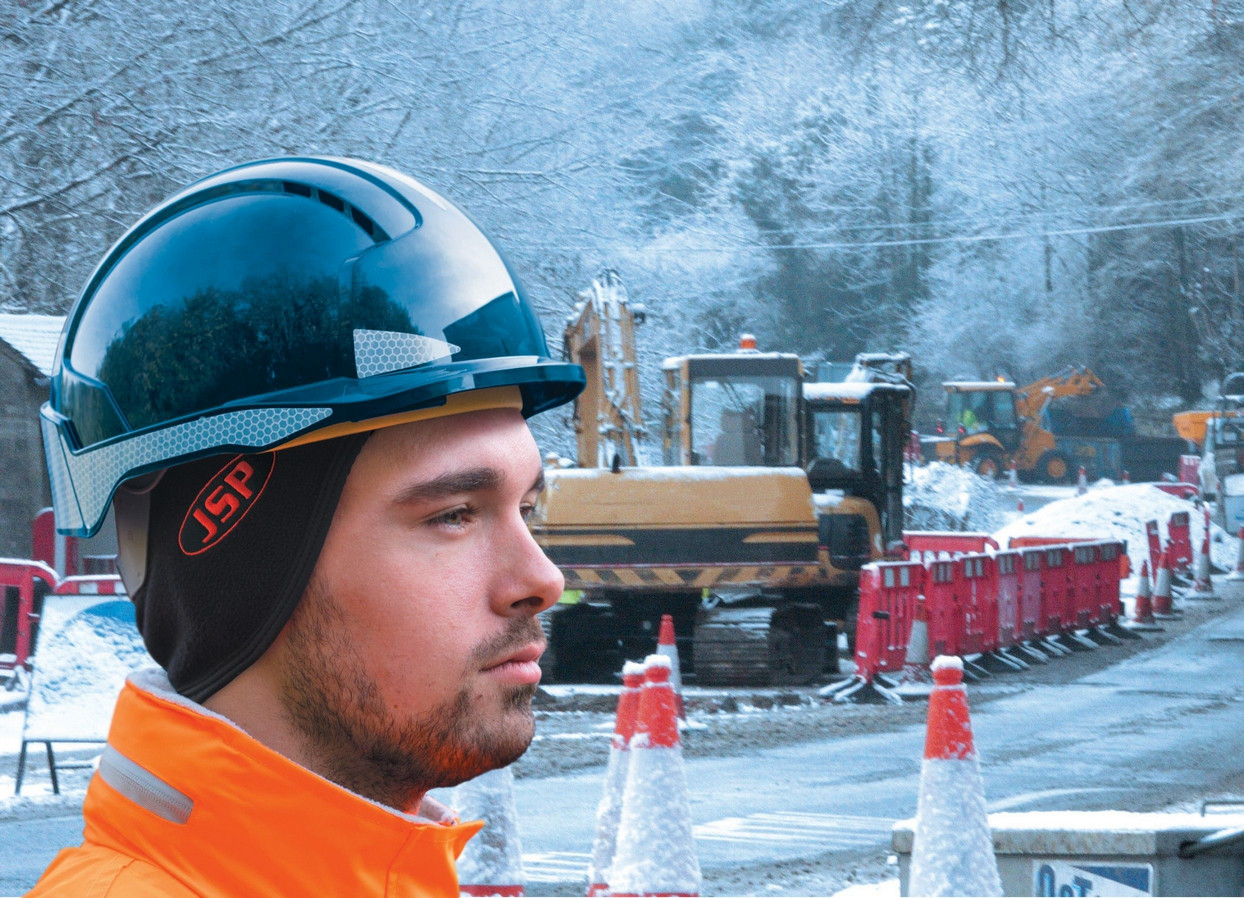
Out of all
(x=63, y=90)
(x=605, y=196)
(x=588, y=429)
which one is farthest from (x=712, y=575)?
(x=63, y=90)

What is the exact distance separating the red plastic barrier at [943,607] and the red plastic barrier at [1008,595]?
541 millimetres

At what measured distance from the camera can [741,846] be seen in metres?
6.21

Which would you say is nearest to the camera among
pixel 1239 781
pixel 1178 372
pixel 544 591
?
pixel 544 591

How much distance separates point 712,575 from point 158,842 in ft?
32.5

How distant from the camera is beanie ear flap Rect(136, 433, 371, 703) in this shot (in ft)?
3.23

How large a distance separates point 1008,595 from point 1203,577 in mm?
2241

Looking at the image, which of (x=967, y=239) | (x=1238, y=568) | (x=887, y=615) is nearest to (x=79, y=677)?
(x=887, y=615)

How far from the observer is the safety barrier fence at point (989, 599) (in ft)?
33.5

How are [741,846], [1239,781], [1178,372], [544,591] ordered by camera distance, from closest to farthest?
1. [544,591]
2. [741,846]
3. [1239,781]
4. [1178,372]

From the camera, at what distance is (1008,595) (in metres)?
11.3

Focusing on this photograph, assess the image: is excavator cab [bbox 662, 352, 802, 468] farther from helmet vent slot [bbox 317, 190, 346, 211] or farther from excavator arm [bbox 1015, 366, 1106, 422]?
helmet vent slot [bbox 317, 190, 346, 211]

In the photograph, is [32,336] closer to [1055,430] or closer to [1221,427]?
[1055,430]

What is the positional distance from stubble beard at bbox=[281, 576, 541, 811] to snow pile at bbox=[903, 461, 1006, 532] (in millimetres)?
11061

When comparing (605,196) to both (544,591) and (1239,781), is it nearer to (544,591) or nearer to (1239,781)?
(1239,781)
